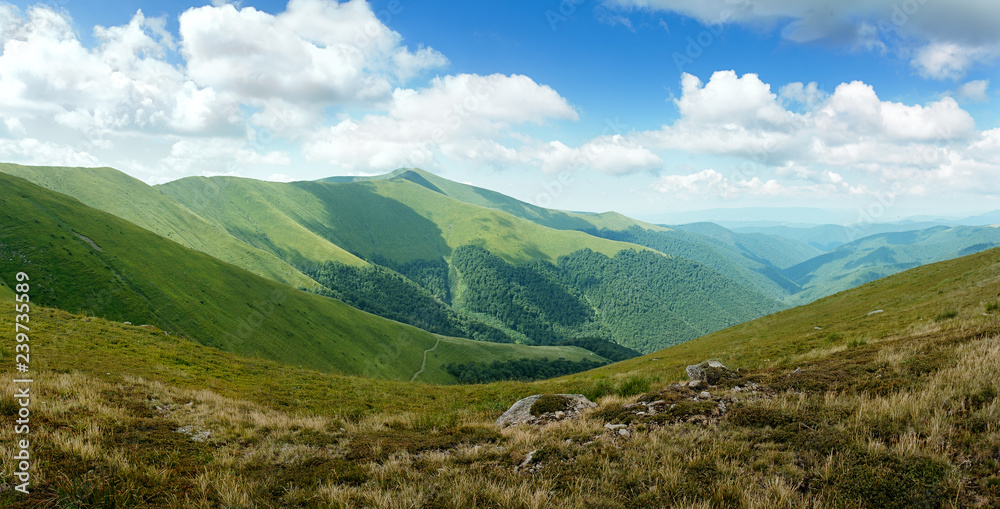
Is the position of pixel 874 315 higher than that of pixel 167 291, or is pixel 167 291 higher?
pixel 874 315

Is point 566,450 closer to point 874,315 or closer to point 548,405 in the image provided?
point 548,405

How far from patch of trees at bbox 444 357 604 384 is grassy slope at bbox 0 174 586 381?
27.3 feet

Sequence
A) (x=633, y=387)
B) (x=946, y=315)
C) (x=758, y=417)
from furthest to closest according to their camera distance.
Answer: (x=946, y=315) → (x=633, y=387) → (x=758, y=417)

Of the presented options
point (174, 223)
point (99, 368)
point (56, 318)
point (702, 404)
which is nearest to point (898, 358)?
point (702, 404)

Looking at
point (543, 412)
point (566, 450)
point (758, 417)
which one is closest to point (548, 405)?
point (543, 412)

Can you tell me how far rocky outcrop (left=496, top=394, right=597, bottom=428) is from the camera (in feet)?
41.2

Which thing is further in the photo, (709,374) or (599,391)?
(599,391)

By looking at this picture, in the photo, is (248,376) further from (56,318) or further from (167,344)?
(56,318)

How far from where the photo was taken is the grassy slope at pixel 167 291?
6638 centimetres

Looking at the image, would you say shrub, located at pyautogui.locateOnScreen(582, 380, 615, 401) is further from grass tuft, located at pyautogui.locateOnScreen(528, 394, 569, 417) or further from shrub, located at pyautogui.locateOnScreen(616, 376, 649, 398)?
grass tuft, located at pyautogui.locateOnScreen(528, 394, 569, 417)

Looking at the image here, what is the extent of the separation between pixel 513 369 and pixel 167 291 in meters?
93.4

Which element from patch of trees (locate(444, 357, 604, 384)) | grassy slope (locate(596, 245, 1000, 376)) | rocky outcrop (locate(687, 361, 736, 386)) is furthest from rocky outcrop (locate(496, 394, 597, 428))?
patch of trees (locate(444, 357, 604, 384))

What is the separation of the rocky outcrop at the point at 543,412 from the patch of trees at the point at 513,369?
98.9 meters

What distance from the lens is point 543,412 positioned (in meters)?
13.1
